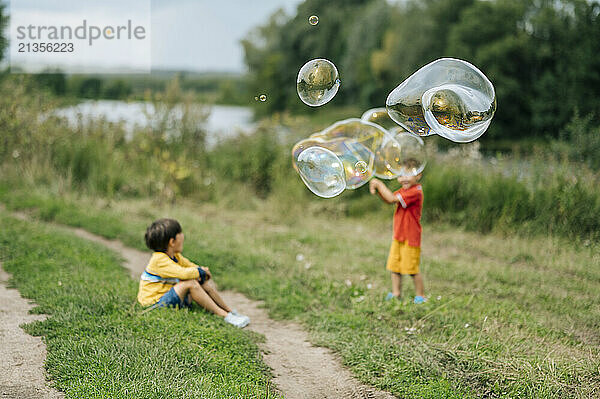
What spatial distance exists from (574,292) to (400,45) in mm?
22802

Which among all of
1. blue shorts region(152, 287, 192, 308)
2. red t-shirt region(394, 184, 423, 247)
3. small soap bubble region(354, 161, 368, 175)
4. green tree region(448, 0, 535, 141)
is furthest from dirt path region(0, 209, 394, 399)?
green tree region(448, 0, 535, 141)

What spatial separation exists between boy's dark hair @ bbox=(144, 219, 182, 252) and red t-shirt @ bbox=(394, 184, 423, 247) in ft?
6.38

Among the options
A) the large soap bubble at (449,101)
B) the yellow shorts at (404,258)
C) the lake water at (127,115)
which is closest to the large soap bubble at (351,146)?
the yellow shorts at (404,258)

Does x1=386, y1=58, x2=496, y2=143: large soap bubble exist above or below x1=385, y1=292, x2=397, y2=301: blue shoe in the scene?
above

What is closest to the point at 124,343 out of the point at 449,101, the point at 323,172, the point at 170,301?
the point at 170,301

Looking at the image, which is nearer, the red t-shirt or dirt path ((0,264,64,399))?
dirt path ((0,264,64,399))

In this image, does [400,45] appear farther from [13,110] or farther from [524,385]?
[524,385]

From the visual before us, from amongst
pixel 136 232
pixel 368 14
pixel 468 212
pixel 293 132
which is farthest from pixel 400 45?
pixel 136 232

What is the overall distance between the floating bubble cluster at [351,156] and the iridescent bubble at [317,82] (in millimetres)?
403

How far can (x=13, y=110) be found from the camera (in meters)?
9.09

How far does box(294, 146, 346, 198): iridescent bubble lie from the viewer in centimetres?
428

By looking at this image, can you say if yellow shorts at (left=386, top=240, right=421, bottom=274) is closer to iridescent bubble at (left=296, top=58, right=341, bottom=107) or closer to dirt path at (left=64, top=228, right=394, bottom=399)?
dirt path at (left=64, top=228, right=394, bottom=399)

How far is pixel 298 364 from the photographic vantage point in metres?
3.77

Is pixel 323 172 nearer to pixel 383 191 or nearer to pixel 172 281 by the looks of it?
pixel 383 191
